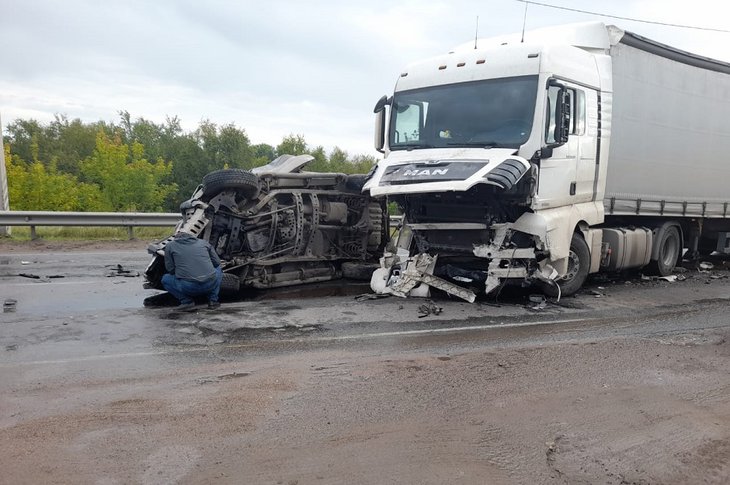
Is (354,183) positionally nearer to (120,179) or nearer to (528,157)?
(528,157)

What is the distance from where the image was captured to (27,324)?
244 inches

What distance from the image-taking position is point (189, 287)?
23.2ft

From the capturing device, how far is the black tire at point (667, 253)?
35.8 ft

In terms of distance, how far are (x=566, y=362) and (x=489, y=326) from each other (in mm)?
1469

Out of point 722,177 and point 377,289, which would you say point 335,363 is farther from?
point 722,177

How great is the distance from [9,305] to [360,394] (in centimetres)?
530

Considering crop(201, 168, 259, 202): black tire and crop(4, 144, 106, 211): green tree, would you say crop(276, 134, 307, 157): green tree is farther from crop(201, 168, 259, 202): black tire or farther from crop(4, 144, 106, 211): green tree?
crop(201, 168, 259, 202): black tire

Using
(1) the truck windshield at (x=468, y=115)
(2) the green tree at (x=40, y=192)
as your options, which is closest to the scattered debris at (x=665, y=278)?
(1) the truck windshield at (x=468, y=115)

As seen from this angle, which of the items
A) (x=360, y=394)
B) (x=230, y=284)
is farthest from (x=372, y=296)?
(x=360, y=394)

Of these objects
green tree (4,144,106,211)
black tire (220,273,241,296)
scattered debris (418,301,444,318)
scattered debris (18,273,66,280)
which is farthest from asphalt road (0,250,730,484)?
green tree (4,144,106,211)

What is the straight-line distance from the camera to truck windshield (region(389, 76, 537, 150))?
771 centimetres

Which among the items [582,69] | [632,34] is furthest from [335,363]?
[632,34]

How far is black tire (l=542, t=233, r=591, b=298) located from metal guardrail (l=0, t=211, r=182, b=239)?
31.2 feet

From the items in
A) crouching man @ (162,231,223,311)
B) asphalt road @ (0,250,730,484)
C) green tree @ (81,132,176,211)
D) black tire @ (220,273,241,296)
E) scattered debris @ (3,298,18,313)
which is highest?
green tree @ (81,132,176,211)
